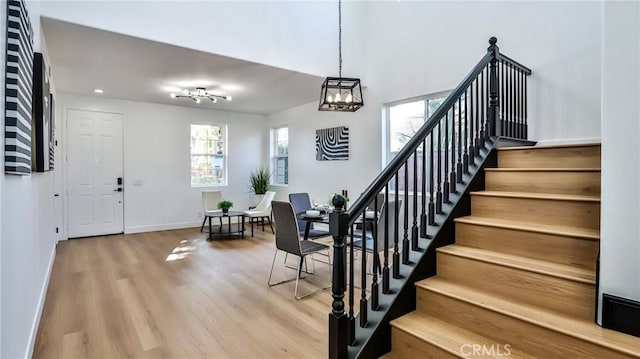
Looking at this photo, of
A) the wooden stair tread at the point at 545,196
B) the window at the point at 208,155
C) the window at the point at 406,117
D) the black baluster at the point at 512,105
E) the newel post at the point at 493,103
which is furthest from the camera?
the window at the point at 208,155

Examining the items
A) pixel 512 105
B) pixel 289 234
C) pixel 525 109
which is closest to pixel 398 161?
pixel 289 234

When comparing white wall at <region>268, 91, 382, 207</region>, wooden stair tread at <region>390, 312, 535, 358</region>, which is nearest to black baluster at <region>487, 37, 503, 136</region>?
wooden stair tread at <region>390, 312, 535, 358</region>

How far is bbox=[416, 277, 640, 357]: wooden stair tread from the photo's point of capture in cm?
139

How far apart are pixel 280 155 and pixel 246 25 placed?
4.00 metres

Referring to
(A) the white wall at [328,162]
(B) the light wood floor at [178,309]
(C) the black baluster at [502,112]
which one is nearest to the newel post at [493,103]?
(C) the black baluster at [502,112]

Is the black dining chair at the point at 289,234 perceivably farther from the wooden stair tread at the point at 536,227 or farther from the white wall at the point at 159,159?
the white wall at the point at 159,159

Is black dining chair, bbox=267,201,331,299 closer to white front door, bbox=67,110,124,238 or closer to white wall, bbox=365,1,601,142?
white wall, bbox=365,1,601,142

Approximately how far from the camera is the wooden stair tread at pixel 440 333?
5.43 ft

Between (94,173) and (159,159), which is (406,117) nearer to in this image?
(159,159)

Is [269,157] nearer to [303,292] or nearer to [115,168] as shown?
[115,168]

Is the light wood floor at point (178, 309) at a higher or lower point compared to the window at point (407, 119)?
lower

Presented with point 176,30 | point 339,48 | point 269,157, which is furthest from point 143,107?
point 339,48
